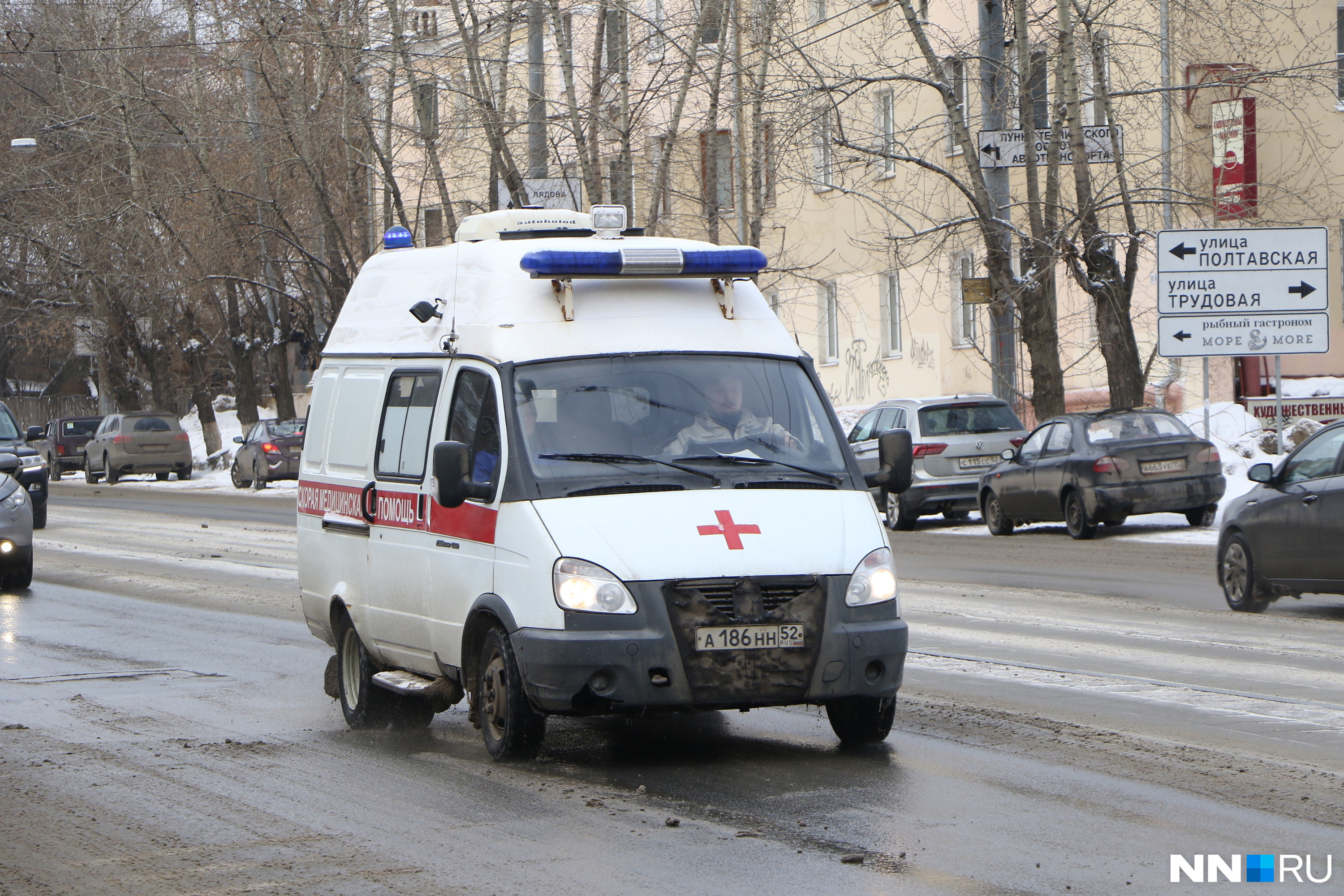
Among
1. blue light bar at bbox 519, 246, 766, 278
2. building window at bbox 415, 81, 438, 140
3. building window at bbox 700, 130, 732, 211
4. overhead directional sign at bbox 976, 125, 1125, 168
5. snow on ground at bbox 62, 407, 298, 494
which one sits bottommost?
snow on ground at bbox 62, 407, 298, 494

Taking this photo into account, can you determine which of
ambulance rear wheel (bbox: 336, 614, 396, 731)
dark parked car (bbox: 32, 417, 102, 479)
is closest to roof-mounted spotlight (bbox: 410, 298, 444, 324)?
ambulance rear wheel (bbox: 336, 614, 396, 731)

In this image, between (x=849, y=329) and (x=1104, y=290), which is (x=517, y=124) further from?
(x=849, y=329)

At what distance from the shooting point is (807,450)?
26.3 ft

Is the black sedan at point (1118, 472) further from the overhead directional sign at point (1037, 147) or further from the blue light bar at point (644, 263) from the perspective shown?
the blue light bar at point (644, 263)

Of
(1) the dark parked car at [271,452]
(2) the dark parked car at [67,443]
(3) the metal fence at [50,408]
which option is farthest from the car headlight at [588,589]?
(3) the metal fence at [50,408]

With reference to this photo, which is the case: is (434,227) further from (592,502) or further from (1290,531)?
A: (592,502)

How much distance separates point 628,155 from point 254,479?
1491 cm

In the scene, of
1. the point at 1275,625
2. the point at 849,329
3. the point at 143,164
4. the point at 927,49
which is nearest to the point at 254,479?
the point at 143,164

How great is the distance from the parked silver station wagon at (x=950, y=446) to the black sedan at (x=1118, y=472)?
2.22m

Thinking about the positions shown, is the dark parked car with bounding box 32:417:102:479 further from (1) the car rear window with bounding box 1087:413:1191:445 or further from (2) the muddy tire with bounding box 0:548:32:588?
(1) the car rear window with bounding box 1087:413:1191:445

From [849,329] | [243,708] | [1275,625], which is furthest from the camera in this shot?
[849,329]

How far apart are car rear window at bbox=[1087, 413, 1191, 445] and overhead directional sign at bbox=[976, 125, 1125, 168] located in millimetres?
3220

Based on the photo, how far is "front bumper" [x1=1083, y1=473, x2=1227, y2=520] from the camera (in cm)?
2019

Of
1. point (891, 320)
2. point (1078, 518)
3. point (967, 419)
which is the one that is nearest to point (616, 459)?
point (1078, 518)
